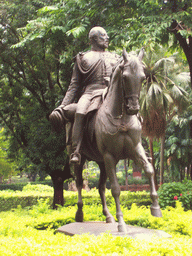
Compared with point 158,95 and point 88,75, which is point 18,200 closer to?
point 158,95

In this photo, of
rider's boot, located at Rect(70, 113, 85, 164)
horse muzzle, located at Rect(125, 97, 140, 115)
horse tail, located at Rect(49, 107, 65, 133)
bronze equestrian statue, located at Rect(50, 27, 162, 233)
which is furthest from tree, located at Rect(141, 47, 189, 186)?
horse muzzle, located at Rect(125, 97, 140, 115)

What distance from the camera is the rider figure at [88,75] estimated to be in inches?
219

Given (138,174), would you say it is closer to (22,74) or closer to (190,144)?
(190,144)

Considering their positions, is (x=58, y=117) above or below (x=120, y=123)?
above

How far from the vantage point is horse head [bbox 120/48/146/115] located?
13.7 feet

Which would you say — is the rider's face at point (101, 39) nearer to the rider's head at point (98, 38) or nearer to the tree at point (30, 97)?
the rider's head at point (98, 38)

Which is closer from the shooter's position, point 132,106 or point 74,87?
point 132,106

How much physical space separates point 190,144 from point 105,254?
21542mm

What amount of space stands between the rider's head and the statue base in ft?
11.1

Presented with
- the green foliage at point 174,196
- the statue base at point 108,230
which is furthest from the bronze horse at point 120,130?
the green foliage at point 174,196

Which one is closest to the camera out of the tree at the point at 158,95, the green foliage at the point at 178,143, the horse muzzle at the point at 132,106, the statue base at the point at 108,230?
A: the horse muzzle at the point at 132,106

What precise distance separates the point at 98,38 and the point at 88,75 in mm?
764

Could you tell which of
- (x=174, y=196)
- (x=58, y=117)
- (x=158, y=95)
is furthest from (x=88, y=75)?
(x=158, y=95)

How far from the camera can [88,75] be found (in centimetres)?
596
